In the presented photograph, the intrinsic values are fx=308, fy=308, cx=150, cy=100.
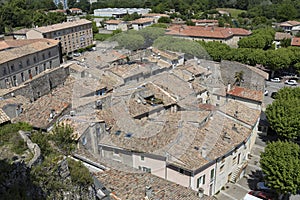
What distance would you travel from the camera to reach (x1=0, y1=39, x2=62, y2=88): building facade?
2423 cm

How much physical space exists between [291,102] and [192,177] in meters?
9.13

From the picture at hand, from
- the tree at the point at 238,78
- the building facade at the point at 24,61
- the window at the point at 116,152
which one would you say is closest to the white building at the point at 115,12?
the building facade at the point at 24,61

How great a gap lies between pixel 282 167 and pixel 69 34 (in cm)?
3625

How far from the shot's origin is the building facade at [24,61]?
24.2m

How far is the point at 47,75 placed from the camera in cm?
2136

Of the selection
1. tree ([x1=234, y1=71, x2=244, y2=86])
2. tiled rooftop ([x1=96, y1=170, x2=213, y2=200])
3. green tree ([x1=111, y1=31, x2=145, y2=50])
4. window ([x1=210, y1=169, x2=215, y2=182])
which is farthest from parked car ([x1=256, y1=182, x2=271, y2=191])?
green tree ([x1=111, y1=31, x2=145, y2=50])

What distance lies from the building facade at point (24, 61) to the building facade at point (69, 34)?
684 cm

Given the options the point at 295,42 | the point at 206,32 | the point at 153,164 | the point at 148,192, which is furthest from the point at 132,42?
the point at 148,192

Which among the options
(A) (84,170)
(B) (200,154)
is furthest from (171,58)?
(A) (84,170)

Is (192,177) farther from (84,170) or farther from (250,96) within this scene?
(250,96)

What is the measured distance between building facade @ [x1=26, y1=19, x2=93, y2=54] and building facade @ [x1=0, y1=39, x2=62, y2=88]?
6.84 metres

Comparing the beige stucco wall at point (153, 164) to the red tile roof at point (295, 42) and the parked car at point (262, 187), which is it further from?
the red tile roof at point (295, 42)

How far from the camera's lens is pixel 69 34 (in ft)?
141

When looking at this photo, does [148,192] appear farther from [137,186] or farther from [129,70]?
[129,70]
